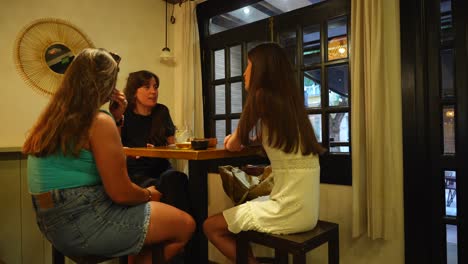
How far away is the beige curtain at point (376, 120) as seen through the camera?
1699 mm

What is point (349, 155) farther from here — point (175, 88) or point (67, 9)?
point (67, 9)

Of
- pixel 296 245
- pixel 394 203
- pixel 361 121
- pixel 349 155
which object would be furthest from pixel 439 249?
pixel 296 245

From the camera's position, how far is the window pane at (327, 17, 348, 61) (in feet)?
6.71

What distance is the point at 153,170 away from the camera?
84.5 inches

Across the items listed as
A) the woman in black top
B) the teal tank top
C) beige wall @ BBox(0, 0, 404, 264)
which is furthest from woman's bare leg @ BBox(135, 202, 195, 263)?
beige wall @ BBox(0, 0, 404, 264)

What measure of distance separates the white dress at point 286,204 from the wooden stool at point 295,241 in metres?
0.03

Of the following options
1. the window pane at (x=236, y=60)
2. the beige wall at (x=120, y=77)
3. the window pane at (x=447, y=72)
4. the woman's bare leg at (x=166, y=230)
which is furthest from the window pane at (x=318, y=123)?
the woman's bare leg at (x=166, y=230)

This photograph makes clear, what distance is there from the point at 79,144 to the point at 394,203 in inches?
63.3

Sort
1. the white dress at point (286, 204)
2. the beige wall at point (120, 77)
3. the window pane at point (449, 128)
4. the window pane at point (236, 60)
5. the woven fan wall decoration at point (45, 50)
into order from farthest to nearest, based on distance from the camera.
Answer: the window pane at point (236, 60) < the woven fan wall decoration at point (45, 50) < the beige wall at point (120, 77) < the window pane at point (449, 128) < the white dress at point (286, 204)

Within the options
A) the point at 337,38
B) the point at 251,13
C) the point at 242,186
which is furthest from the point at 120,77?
the point at 337,38

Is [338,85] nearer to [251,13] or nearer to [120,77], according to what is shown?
[251,13]

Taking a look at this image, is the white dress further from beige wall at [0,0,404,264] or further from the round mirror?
the round mirror

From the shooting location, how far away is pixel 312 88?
222 centimetres

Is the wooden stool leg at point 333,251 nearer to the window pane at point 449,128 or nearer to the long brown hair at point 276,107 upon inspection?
the long brown hair at point 276,107
